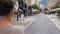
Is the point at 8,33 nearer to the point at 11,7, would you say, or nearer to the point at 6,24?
the point at 6,24

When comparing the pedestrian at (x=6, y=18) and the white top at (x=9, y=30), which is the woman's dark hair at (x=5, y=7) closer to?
the pedestrian at (x=6, y=18)

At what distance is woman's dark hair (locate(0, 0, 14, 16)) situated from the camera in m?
2.41

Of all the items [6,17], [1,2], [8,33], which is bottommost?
[8,33]

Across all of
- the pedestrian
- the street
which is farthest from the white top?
the street

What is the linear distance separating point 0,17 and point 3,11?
0.08 m

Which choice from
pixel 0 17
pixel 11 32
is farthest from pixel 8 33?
pixel 0 17

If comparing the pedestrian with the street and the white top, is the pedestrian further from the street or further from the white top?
the street

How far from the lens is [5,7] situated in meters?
2.42

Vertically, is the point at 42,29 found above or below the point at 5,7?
below

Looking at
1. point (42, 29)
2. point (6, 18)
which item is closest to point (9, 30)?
point (6, 18)

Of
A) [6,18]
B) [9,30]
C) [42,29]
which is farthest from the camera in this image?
[42,29]

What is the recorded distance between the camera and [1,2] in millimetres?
2414

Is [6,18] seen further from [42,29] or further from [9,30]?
[42,29]

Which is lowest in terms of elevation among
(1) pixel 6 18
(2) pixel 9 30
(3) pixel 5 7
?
(2) pixel 9 30
